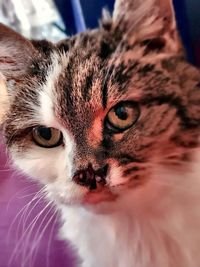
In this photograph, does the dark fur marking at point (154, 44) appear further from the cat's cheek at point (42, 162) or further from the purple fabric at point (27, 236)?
the purple fabric at point (27, 236)

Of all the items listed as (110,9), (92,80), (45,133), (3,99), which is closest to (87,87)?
(92,80)

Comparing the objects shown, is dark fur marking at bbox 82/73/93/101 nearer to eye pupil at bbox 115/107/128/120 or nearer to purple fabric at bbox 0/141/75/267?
eye pupil at bbox 115/107/128/120

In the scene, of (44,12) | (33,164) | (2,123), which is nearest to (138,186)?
(33,164)

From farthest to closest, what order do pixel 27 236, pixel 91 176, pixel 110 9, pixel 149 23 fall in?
pixel 110 9
pixel 27 236
pixel 149 23
pixel 91 176

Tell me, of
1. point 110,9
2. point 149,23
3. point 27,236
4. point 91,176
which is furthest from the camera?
point 110,9

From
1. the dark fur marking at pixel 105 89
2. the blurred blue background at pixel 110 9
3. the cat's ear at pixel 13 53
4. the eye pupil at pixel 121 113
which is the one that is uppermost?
the blurred blue background at pixel 110 9

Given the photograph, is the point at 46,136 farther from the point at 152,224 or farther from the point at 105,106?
the point at 152,224

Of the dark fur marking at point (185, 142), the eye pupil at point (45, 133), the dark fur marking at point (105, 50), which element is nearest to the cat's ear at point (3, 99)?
the eye pupil at point (45, 133)
